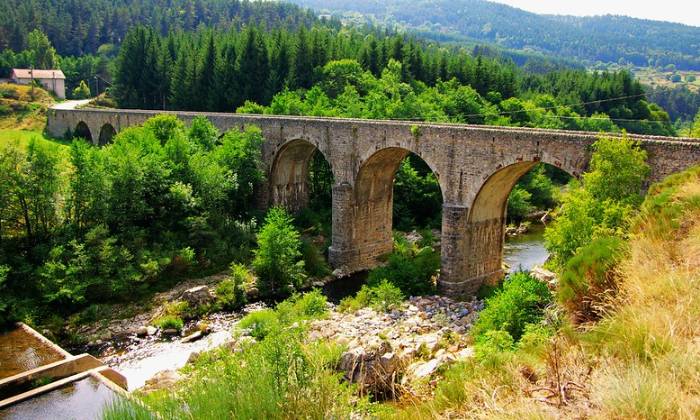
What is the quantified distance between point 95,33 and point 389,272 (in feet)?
388

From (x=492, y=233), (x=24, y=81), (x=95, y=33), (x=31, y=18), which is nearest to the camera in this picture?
(x=492, y=233)

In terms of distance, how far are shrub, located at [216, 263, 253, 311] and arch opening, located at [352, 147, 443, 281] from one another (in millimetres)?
7195

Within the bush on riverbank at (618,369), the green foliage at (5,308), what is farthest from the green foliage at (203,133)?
the bush on riverbank at (618,369)

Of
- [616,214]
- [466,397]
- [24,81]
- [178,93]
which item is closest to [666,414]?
[466,397]

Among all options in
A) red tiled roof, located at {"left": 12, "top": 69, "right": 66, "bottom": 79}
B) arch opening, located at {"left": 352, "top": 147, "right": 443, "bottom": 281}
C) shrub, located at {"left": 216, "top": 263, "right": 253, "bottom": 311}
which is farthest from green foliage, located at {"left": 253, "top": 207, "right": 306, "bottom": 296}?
red tiled roof, located at {"left": 12, "top": 69, "right": 66, "bottom": 79}

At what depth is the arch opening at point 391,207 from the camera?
32094mm

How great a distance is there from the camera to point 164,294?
28.0 m

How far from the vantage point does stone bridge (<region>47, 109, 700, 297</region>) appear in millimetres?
21891

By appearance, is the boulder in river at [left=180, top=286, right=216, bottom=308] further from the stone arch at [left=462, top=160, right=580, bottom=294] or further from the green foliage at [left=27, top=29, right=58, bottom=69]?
the green foliage at [left=27, top=29, right=58, bottom=69]

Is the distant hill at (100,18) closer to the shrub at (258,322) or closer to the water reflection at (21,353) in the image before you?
the water reflection at (21,353)

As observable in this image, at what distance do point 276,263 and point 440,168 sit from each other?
9.37 metres

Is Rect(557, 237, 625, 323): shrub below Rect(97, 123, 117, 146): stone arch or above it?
above

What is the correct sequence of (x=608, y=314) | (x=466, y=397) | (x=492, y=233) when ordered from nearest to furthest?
(x=466, y=397) → (x=608, y=314) → (x=492, y=233)

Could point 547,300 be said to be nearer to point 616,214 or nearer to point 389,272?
point 616,214
